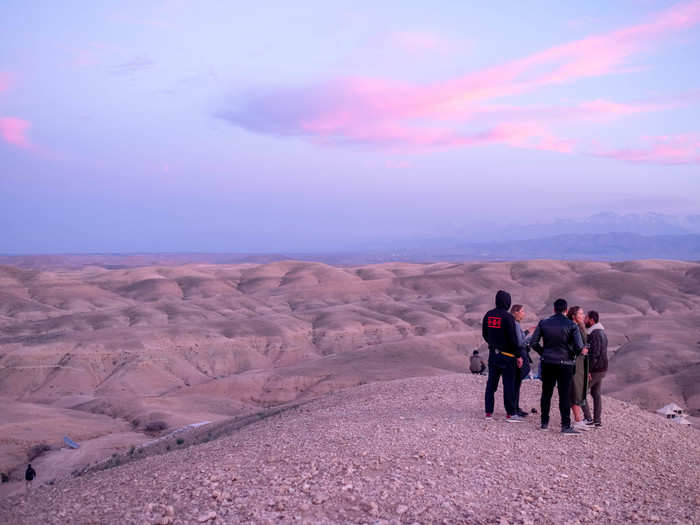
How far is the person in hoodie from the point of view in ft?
29.5

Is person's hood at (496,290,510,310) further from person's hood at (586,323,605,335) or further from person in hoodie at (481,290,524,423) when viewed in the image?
person's hood at (586,323,605,335)

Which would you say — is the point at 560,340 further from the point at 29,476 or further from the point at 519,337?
the point at 29,476

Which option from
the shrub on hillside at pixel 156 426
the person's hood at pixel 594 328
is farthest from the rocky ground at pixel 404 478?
the shrub on hillside at pixel 156 426

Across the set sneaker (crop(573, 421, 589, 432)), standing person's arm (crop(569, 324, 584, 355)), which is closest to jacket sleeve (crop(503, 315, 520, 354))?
standing person's arm (crop(569, 324, 584, 355))

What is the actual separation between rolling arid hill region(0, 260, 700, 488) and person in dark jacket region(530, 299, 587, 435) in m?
13.3

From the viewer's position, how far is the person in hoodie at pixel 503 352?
8.98 meters

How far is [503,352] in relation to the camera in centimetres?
907

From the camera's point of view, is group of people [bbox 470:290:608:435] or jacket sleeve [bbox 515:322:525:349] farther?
jacket sleeve [bbox 515:322:525:349]

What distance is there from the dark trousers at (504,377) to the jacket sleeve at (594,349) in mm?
1254

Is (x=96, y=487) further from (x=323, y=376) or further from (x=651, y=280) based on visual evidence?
(x=651, y=280)

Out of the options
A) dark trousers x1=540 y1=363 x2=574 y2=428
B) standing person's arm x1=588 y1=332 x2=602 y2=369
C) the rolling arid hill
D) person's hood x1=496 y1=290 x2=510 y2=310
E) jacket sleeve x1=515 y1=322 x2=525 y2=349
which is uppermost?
person's hood x1=496 y1=290 x2=510 y2=310

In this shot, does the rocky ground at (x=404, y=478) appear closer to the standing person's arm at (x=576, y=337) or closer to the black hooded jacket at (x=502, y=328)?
the black hooded jacket at (x=502, y=328)

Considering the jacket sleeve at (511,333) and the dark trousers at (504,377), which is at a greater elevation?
the jacket sleeve at (511,333)

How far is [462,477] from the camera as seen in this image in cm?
668
